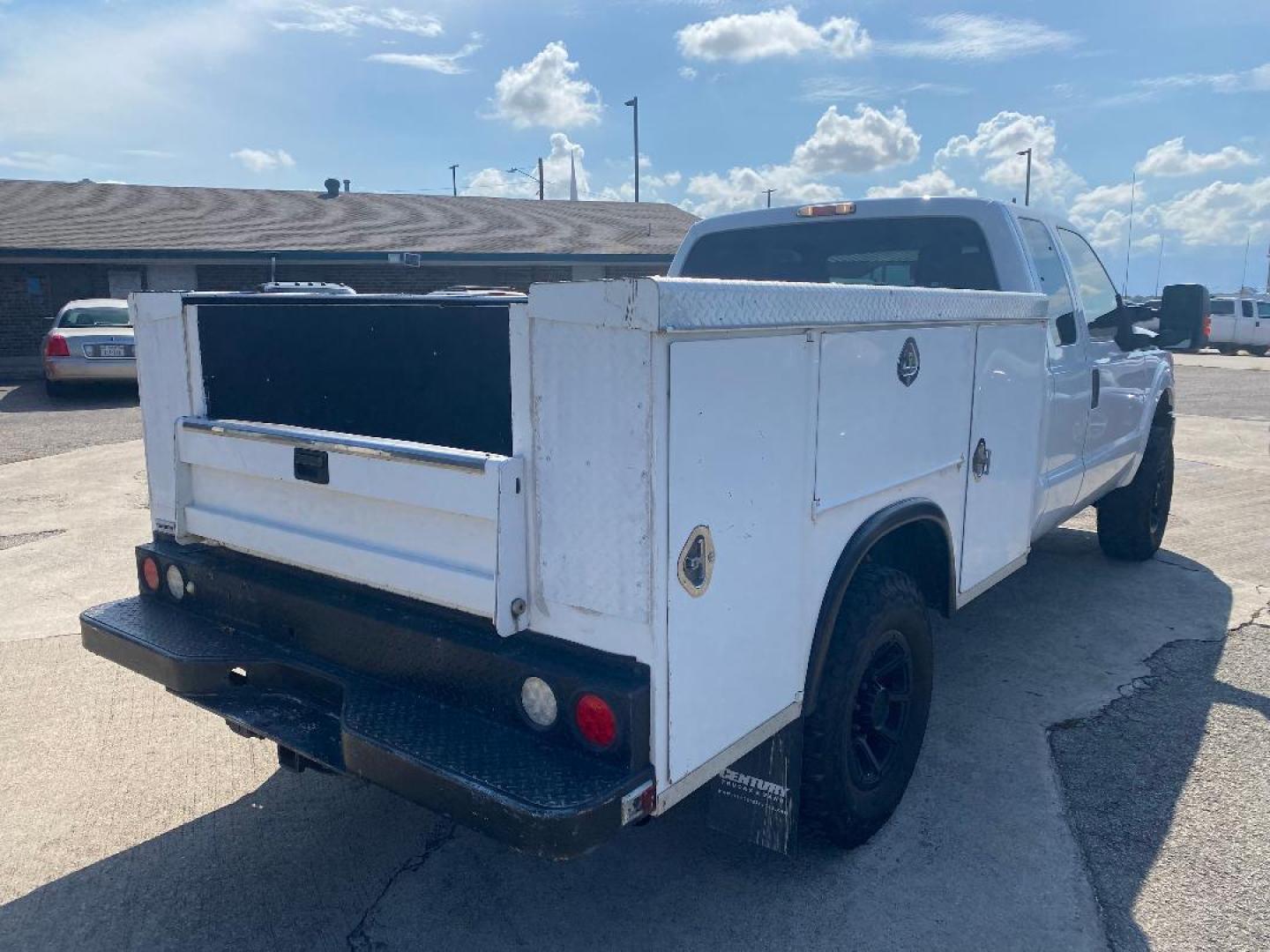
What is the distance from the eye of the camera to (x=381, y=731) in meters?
2.51

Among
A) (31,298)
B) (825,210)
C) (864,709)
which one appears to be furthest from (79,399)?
(864,709)

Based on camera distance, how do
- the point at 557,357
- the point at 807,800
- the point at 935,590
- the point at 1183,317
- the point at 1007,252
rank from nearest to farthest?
the point at 557,357, the point at 807,800, the point at 935,590, the point at 1007,252, the point at 1183,317

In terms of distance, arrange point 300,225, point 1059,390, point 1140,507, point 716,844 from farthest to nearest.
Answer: point 300,225, point 1140,507, point 1059,390, point 716,844

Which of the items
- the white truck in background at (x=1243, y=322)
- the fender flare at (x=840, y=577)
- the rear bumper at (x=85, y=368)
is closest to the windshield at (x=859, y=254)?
the fender flare at (x=840, y=577)

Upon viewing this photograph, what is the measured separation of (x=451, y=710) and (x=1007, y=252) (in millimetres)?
3135

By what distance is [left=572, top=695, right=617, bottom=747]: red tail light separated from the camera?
2252 millimetres

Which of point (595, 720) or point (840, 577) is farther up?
point (840, 577)

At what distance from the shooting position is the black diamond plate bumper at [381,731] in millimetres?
2174

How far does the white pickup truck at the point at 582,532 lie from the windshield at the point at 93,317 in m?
15.0

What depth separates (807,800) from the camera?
2.97 meters

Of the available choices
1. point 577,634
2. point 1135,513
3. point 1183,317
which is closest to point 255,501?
point 577,634

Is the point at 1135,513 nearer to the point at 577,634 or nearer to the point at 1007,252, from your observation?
the point at 1007,252

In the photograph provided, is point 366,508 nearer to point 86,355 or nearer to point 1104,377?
point 1104,377

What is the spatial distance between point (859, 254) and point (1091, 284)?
1.51 metres
